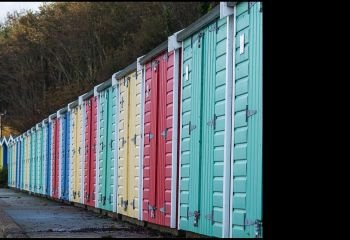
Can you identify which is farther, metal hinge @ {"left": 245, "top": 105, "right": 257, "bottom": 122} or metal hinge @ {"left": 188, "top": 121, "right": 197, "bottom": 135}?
metal hinge @ {"left": 188, "top": 121, "right": 197, "bottom": 135}

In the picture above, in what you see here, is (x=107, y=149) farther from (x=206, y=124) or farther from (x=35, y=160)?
(x=35, y=160)

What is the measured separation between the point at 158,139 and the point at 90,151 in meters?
7.05

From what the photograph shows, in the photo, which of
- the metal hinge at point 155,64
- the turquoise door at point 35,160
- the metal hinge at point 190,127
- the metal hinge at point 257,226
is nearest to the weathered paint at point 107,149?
the metal hinge at point 155,64

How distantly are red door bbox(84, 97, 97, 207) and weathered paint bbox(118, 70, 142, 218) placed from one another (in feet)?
9.65

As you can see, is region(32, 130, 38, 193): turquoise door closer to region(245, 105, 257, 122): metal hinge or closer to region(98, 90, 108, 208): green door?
region(98, 90, 108, 208): green door

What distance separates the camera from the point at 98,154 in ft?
56.5

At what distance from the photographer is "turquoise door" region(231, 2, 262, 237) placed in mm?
7262

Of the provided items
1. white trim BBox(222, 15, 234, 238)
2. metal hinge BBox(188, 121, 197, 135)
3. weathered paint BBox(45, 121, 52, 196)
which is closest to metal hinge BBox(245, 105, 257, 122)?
white trim BBox(222, 15, 234, 238)

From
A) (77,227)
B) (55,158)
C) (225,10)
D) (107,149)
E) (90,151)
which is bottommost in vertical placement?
(77,227)

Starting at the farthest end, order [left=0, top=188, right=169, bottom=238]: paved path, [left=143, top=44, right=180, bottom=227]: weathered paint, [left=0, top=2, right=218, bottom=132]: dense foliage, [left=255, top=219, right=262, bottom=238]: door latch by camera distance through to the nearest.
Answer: [left=0, top=188, right=169, bottom=238]: paved path
[left=143, top=44, right=180, bottom=227]: weathered paint
[left=0, top=2, right=218, bottom=132]: dense foliage
[left=255, top=219, right=262, bottom=238]: door latch

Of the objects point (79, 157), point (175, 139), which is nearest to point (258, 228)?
point (175, 139)

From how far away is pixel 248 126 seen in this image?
7.58 metres
